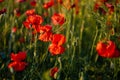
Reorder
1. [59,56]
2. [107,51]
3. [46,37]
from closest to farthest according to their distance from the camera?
[107,51]
[46,37]
[59,56]

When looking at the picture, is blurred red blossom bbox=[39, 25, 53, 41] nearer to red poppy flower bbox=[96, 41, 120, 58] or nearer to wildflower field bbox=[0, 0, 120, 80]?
wildflower field bbox=[0, 0, 120, 80]

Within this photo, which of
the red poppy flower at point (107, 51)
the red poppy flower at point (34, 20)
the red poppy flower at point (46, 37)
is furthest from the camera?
the red poppy flower at point (34, 20)

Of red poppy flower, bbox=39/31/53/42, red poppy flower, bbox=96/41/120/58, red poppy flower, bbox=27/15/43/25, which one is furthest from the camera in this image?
red poppy flower, bbox=27/15/43/25

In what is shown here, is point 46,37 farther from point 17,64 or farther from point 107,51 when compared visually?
point 107,51

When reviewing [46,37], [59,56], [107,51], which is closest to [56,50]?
[46,37]

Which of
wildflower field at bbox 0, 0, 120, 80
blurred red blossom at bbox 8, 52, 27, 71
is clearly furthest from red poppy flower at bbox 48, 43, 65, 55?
blurred red blossom at bbox 8, 52, 27, 71

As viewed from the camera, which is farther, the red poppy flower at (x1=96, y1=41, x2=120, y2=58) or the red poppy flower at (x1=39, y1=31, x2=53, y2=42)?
the red poppy flower at (x1=39, y1=31, x2=53, y2=42)

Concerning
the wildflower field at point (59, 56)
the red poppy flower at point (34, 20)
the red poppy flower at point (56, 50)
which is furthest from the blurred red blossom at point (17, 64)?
the red poppy flower at point (34, 20)

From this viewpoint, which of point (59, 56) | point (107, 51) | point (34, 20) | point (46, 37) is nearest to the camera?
point (107, 51)

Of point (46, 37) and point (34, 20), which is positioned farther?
point (34, 20)

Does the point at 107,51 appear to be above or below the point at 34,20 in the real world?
below

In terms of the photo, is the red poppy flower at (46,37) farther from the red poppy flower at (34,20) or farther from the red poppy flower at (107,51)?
the red poppy flower at (107,51)

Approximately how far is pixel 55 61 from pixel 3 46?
64cm

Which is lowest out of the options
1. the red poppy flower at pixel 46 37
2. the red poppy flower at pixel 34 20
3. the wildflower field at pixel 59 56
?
the wildflower field at pixel 59 56
